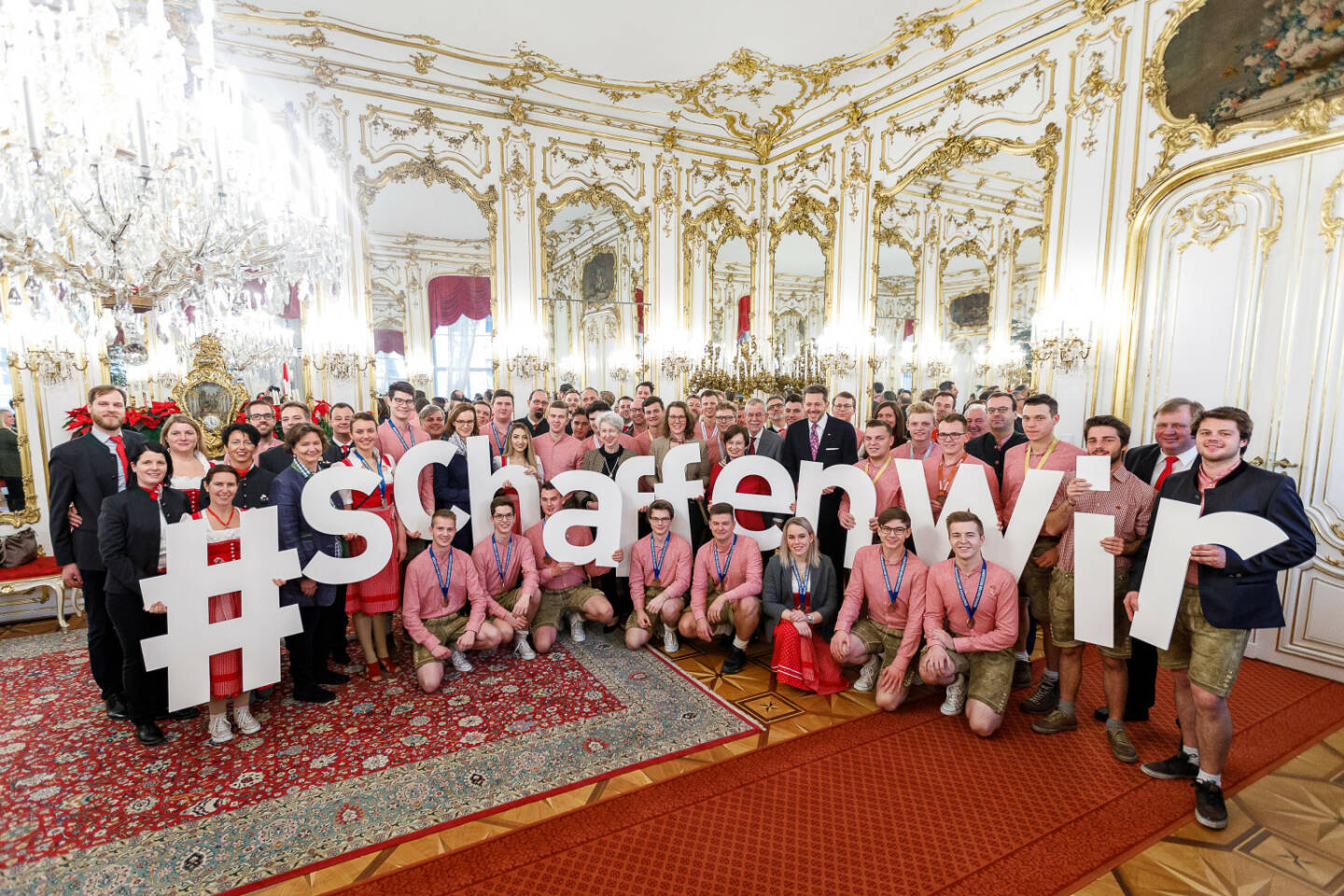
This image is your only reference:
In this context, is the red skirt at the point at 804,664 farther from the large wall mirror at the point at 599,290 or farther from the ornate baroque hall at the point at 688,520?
the large wall mirror at the point at 599,290

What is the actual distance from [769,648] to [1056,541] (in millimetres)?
1980

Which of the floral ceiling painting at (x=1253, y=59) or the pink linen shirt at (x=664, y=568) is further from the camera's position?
the pink linen shirt at (x=664, y=568)

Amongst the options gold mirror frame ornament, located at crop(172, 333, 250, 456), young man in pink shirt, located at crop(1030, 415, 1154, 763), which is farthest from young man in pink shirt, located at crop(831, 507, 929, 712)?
gold mirror frame ornament, located at crop(172, 333, 250, 456)

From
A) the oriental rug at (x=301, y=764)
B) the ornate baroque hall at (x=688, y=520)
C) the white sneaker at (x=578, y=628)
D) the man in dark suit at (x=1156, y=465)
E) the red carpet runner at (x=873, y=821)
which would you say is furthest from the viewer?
the white sneaker at (x=578, y=628)

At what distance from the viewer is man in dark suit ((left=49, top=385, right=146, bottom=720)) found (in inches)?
133

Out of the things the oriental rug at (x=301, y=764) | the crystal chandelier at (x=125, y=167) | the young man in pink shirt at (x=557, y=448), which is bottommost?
the oriental rug at (x=301, y=764)

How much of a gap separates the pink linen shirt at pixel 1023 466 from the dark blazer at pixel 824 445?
Answer: 122 centimetres

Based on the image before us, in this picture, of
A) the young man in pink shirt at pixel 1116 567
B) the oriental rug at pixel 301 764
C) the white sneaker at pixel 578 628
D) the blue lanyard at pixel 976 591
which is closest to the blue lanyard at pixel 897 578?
the blue lanyard at pixel 976 591

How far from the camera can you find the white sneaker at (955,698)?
11.6 feet

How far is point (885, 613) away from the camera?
3822mm

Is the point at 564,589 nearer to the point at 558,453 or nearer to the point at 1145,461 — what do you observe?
the point at 558,453

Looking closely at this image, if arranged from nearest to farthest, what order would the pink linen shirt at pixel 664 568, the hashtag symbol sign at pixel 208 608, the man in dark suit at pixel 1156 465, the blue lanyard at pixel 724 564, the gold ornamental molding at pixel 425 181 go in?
the hashtag symbol sign at pixel 208 608, the man in dark suit at pixel 1156 465, the blue lanyard at pixel 724 564, the pink linen shirt at pixel 664 568, the gold ornamental molding at pixel 425 181

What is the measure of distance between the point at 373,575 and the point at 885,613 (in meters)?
3.18

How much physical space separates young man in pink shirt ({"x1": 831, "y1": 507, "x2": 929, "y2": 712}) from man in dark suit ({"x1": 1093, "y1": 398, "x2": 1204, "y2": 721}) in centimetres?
110
